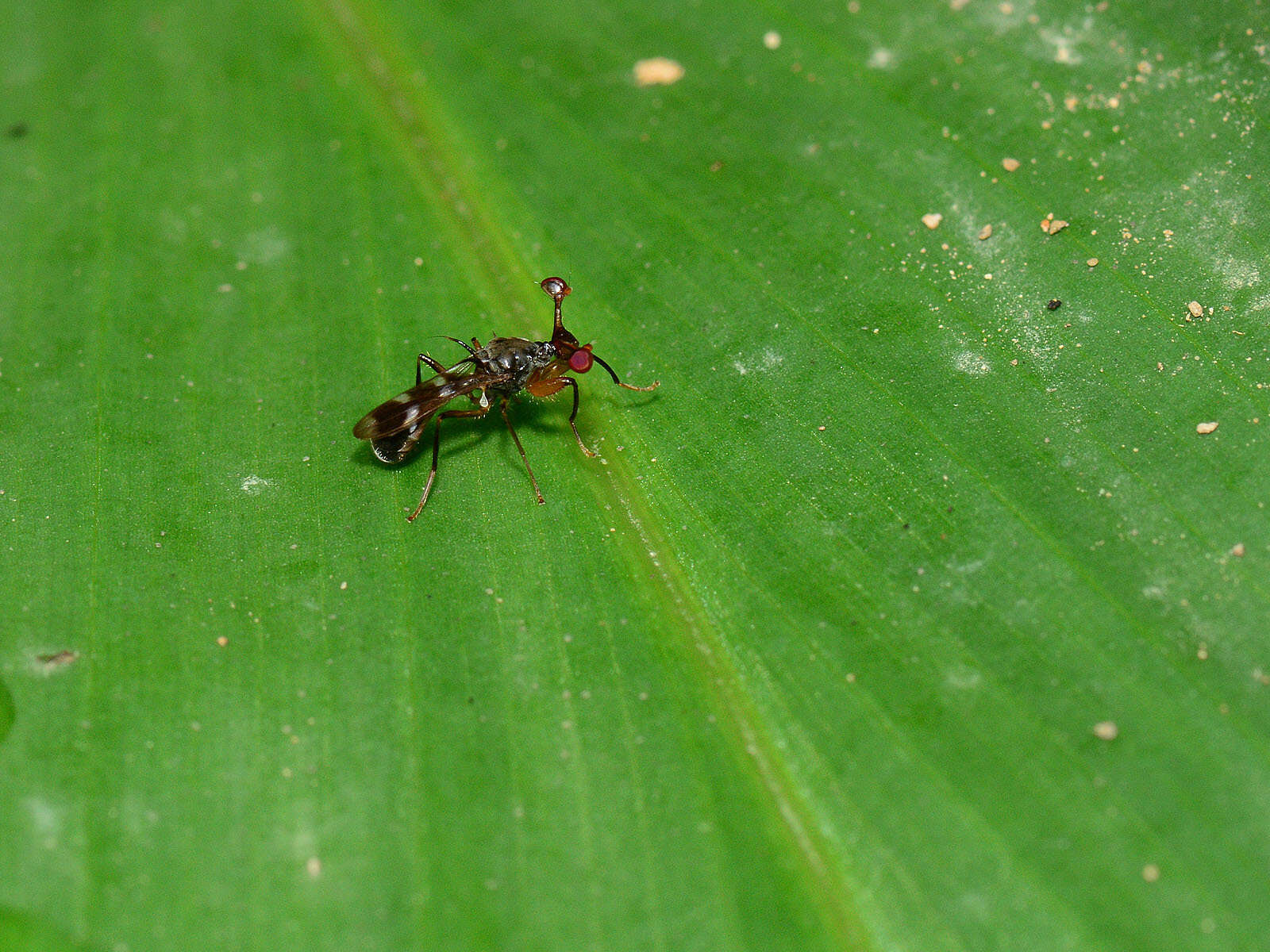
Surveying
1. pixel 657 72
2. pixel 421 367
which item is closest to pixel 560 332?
pixel 421 367

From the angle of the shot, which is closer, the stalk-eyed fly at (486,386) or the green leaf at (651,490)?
the green leaf at (651,490)

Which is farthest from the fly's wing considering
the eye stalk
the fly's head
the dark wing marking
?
the eye stalk

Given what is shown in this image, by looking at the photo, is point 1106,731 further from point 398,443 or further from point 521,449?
point 398,443

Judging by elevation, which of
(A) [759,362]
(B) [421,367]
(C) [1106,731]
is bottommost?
(B) [421,367]

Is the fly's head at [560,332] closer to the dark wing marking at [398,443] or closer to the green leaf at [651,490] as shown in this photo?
the green leaf at [651,490]

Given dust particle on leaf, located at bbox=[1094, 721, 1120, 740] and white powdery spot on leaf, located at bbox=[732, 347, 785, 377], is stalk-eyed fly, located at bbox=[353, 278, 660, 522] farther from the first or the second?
dust particle on leaf, located at bbox=[1094, 721, 1120, 740]

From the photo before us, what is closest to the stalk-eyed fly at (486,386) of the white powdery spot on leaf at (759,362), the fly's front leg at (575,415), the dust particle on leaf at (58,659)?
the fly's front leg at (575,415)

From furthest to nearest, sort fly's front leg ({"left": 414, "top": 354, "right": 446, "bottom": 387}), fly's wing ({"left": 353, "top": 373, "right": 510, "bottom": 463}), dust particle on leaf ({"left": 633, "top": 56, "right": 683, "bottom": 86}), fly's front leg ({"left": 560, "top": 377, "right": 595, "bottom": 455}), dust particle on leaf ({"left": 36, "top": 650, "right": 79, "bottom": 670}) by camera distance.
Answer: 1. dust particle on leaf ({"left": 633, "top": 56, "right": 683, "bottom": 86})
2. fly's front leg ({"left": 414, "top": 354, "right": 446, "bottom": 387})
3. fly's front leg ({"left": 560, "top": 377, "right": 595, "bottom": 455})
4. fly's wing ({"left": 353, "top": 373, "right": 510, "bottom": 463})
5. dust particle on leaf ({"left": 36, "top": 650, "right": 79, "bottom": 670})
